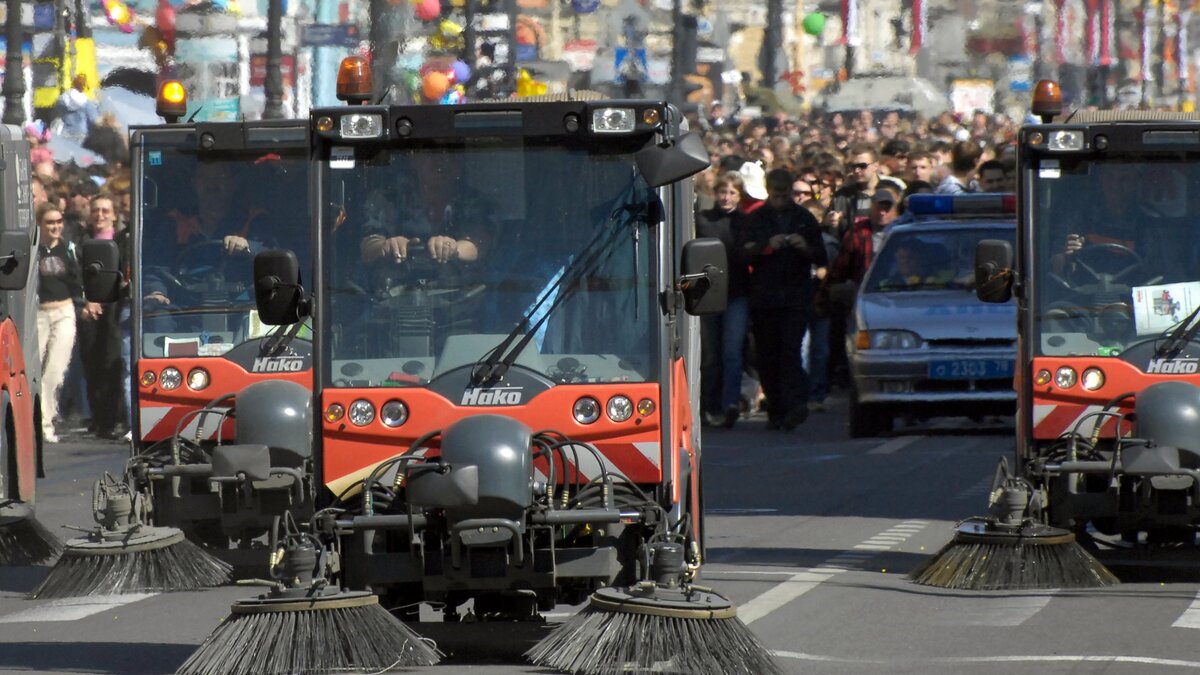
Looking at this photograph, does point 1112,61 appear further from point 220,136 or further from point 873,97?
point 220,136

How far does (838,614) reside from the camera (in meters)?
10.9

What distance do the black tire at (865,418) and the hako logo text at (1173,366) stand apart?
837 cm

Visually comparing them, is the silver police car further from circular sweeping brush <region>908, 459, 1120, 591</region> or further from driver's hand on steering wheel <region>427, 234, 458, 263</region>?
driver's hand on steering wheel <region>427, 234, 458, 263</region>

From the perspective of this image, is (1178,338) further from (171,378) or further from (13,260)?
(13,260)

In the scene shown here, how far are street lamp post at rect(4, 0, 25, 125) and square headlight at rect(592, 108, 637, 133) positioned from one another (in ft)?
64.4

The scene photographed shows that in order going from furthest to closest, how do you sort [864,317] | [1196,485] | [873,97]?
[873,97]
[864,317]
[1196,485]

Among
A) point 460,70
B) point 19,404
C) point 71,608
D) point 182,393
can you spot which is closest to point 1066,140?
point 182,393

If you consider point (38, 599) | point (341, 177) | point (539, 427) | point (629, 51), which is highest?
point (629, 51)

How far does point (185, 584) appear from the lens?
11.5 m

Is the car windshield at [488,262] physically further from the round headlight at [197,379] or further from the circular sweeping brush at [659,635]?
the round headlight at [197,379]

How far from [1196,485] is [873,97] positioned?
3751cm

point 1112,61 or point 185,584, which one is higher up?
point 1112,61

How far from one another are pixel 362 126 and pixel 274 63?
1686cm

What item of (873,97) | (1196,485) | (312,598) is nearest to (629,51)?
(873,97)
